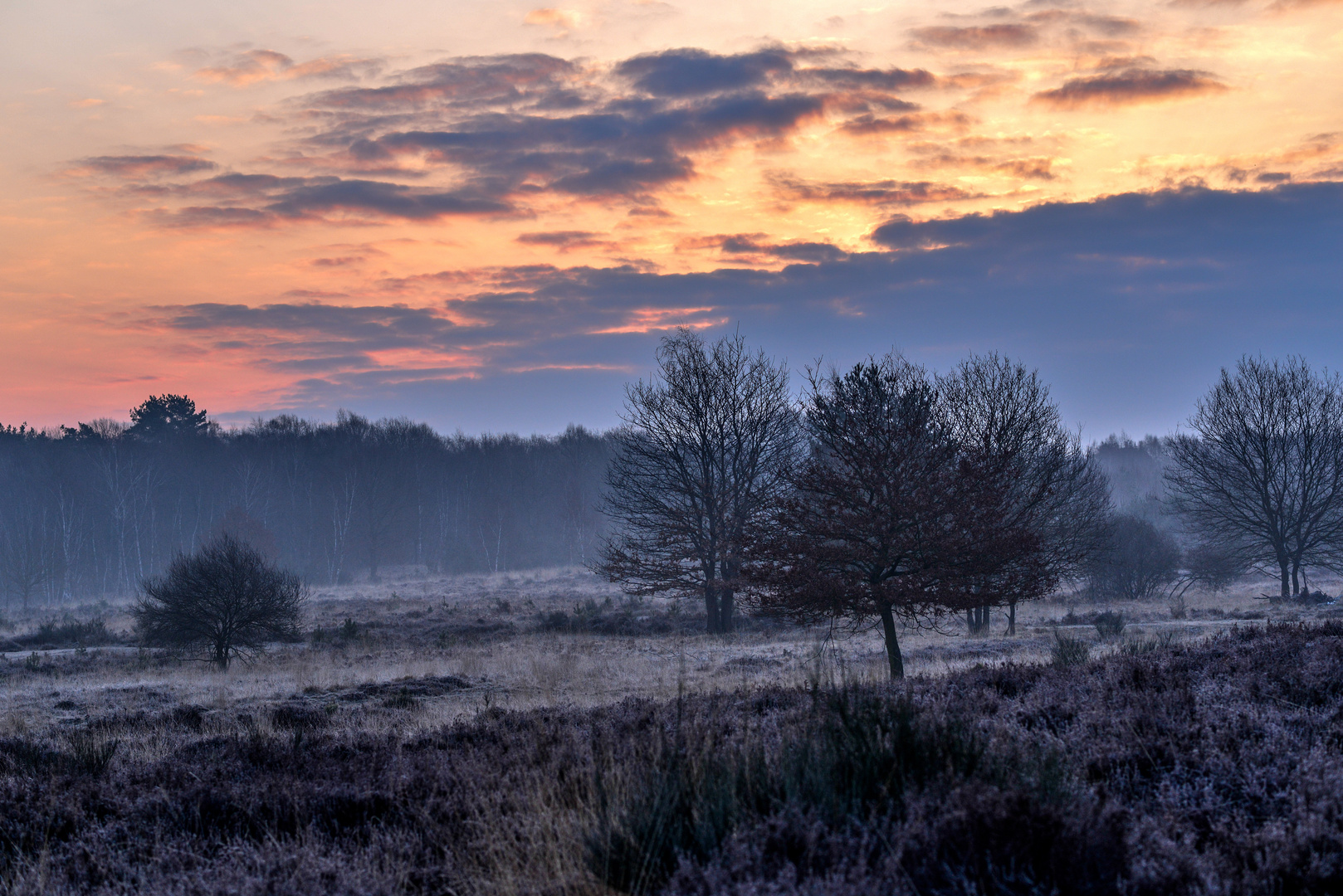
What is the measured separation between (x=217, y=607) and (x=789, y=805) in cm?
2395

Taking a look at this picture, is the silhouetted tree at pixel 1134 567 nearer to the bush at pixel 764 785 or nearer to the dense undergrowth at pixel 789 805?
the dense undergrowth at pixel 789 805

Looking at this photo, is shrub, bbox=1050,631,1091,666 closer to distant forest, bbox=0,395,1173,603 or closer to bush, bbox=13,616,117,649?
bush, bbox=13,616,117,649

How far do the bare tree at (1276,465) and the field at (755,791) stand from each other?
31.7 metres

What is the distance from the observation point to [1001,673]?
9672 millimetres

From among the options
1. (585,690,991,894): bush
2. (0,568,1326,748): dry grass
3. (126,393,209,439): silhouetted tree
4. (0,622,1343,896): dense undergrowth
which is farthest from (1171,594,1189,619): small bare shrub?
(126,393,209,439): silhouetted tree

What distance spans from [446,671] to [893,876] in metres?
18.4

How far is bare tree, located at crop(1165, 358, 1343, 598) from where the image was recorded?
1427 inches

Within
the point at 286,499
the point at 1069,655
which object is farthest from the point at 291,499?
the point at 1069,655

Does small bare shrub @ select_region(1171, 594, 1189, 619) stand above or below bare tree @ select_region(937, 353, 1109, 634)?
below

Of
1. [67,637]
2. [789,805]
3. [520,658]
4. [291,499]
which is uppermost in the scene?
[291,499]

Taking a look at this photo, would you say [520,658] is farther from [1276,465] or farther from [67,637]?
[1276,465]

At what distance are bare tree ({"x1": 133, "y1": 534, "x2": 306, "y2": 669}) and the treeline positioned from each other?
41.3m

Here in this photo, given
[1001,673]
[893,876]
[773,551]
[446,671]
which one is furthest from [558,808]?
[446,671]

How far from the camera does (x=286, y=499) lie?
8325 centimetres
